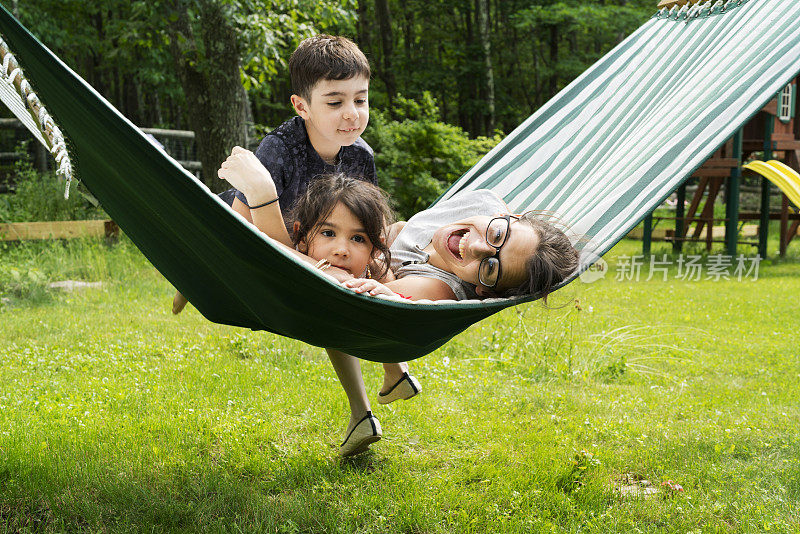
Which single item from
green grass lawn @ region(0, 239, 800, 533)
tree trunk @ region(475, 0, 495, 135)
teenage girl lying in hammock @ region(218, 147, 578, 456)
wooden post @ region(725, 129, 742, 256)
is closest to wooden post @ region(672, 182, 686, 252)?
wooden post @ region(725, 129, 742, 256)

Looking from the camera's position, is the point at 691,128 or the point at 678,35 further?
the point at 678,35

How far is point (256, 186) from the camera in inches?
63.0

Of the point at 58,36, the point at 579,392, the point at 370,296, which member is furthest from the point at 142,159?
the point at 58,36

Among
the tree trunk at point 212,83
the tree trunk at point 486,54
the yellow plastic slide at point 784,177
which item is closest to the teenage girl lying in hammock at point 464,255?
the yellow plastic slide at point 784,177

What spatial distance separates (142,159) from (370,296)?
0.52 meters

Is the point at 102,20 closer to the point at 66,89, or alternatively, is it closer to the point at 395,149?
the point at 395,149

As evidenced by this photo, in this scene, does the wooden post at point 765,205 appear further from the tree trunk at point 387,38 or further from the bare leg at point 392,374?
the tree trunk at point 387,38

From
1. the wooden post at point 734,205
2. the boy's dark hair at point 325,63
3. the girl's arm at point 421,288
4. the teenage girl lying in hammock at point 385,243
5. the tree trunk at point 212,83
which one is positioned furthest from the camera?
the wooden post at point 734,205

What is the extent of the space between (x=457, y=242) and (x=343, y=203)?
0.32 meters

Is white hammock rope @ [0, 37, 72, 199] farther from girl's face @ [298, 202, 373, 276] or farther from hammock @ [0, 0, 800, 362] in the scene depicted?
girl's face @ [298, 202, 373, 276]

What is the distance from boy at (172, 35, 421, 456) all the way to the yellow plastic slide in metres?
2.90

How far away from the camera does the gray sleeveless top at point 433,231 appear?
5.89 ft

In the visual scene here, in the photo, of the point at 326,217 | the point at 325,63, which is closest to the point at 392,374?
the point at 326,217

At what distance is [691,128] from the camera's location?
197 centimetres
